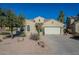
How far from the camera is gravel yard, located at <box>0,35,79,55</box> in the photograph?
421 inches

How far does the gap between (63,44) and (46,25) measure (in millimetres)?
1270

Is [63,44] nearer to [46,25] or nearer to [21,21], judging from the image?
[46,25]

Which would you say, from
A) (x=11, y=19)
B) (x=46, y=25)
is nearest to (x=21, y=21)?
(x=11, y=19)

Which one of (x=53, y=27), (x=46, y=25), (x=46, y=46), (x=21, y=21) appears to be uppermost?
(x=21, y=21)

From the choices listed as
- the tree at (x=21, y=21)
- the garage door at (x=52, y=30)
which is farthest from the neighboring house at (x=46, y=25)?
the tree at (x=21, y=21)

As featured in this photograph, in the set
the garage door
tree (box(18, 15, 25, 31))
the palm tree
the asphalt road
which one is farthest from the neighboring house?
the palm tree

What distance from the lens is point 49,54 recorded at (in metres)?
10.5

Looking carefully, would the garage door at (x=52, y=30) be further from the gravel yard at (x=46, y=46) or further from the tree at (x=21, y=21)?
the tree at (x=21, y=21)

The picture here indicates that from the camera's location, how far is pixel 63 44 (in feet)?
36.7

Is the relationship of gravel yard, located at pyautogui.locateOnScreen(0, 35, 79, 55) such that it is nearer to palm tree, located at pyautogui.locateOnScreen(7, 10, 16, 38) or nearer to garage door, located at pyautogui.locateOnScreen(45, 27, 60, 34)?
garage door, located at pyautogui.locateOnScreen(45, 27, 60, 34)

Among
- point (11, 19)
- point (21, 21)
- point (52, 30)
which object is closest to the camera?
point (21, 21)
